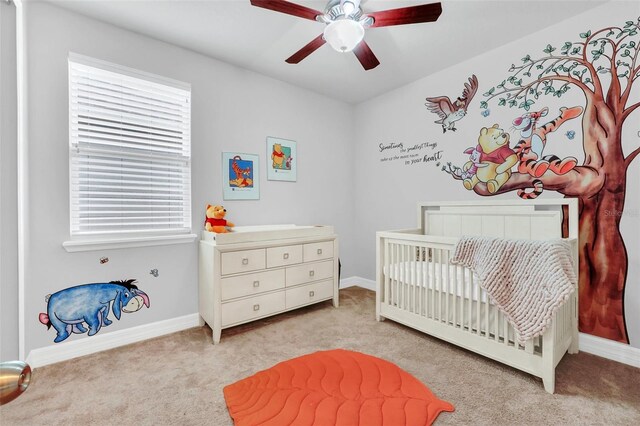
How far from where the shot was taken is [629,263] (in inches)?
76.4

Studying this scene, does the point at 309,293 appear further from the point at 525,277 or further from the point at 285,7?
the point at 285,7

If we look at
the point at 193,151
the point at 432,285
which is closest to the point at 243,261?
the point at 193,151

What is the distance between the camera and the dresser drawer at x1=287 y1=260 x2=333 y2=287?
265 cm

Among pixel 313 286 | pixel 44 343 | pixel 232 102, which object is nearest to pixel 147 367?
pixel 44 343

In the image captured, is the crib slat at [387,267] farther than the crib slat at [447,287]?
Yes

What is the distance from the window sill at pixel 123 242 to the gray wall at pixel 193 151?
5cm

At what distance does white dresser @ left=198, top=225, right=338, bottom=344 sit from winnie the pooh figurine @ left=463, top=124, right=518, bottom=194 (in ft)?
4.93

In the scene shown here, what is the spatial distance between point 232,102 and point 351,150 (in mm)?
1648

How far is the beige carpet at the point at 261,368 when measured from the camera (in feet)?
4.69

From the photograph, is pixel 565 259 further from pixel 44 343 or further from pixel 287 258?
pixel 44 343

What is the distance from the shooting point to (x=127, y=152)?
221 cm

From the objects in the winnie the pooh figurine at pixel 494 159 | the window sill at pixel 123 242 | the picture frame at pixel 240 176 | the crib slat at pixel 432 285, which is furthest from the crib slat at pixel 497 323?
the window sill at pixel 123 242

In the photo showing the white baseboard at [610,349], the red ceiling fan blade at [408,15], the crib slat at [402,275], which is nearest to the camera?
the red ceiling fan blade at [408,15]

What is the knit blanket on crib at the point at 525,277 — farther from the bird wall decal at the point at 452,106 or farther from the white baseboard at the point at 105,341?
the white baseboard at the point at 105,341
